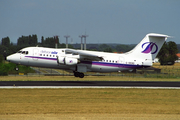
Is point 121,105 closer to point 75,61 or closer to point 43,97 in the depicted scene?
point 43,97

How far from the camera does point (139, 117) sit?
1507 centimetres

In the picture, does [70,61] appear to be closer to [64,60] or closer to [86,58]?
[64,60]

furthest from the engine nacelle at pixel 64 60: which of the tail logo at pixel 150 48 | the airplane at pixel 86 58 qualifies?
the tail logo at pixel 150 48

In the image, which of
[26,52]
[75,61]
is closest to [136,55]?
[75,61]

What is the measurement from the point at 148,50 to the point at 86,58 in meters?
8.68

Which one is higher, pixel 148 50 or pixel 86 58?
pixel 148 50

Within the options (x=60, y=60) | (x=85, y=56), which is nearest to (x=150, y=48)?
(x=85, y=56)

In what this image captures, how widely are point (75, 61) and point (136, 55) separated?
882cm

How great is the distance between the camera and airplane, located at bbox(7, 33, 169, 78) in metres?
34.2

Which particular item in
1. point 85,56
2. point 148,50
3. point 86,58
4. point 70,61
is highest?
point 148,50

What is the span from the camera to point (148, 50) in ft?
121

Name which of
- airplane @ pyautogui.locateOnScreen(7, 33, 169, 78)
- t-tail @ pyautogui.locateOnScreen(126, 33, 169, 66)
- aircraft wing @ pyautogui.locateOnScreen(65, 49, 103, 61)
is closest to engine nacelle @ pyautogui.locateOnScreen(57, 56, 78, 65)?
airplane @ pyautogui.locateOnScreen(7, 33, 169, 78)

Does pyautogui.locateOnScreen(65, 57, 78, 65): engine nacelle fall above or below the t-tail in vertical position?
below

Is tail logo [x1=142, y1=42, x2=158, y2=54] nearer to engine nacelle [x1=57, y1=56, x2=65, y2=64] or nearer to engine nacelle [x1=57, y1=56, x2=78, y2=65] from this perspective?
engine nacelle [x1=57, y1=56, x2=78, y2=65]
